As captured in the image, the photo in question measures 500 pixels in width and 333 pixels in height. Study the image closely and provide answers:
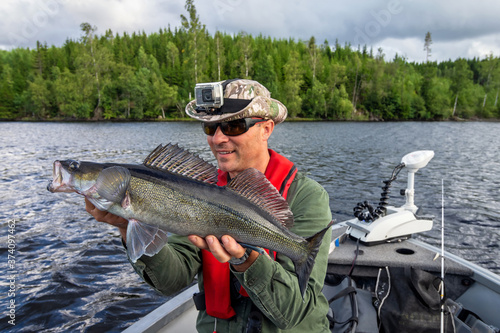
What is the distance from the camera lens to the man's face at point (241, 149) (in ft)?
9.06

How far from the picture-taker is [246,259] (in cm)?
210

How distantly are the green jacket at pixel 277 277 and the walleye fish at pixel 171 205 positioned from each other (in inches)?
5.4

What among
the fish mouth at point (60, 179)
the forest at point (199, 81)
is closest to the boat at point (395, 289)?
the fish mouth at point (60, 179)

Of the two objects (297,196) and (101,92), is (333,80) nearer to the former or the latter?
(101,92)

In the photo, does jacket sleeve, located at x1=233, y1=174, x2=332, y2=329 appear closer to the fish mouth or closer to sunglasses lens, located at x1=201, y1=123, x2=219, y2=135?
sunglasses lens, located at x1=201, y1=123, x2=219, y2=135

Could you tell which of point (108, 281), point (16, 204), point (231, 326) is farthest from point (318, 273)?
point (16, 204)

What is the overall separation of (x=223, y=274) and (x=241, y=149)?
989mm

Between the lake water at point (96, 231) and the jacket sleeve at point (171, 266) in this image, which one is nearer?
the jacket sleeve at point (171, 266)

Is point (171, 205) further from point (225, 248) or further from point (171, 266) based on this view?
point (171, 266)

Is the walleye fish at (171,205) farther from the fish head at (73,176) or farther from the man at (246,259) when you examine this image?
the man at (246,259)

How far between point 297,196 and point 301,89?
90.7m

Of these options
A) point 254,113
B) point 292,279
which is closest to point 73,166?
point 254,113

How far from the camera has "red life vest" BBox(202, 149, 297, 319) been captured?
8.48 feet

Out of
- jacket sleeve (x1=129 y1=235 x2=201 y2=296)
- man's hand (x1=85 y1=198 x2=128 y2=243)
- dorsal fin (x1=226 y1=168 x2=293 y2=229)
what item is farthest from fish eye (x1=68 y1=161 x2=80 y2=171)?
dorsal fin (x1=226 y1=168 x2=293 y2=229)
